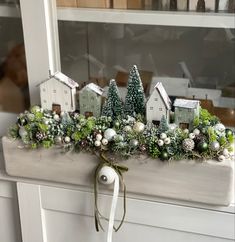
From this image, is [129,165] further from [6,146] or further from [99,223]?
[6,146]

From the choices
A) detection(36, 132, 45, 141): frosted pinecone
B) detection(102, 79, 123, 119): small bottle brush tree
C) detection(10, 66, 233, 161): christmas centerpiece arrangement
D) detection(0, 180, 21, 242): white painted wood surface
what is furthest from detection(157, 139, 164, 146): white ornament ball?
detection(0, 180, 21, 242): white painted wood surface

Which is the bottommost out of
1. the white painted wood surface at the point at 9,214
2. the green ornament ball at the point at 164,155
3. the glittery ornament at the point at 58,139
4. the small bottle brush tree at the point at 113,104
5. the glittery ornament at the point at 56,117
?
the white painted wood surface at the point at 9,214

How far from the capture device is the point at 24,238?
1.04m

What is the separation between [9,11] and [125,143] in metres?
0.37

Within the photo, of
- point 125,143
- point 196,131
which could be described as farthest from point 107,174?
point 196,131

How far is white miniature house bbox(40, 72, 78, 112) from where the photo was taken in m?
0.94

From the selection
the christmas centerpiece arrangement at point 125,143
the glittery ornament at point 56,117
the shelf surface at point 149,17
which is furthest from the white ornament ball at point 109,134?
the shelf surface at point 149,17

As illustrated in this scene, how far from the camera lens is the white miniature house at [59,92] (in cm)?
94

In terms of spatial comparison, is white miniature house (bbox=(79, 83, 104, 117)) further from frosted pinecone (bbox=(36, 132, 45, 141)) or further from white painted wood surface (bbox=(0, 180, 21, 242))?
white painted wood surface (bbox=(0, 180, 21, 242))

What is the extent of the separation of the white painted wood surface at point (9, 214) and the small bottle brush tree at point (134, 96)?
0.29 m

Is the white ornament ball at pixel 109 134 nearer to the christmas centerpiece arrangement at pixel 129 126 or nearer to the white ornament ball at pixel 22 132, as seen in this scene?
the christmas centerpiece arrangement at pixel 129 126

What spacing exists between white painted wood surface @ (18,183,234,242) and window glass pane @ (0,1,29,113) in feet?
0.64

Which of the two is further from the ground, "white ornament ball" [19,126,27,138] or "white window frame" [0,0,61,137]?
"white window frame" [0,0,61,137]

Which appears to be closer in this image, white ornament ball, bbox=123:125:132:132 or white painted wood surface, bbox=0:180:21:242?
white ornament ball, bbox=123:125:132:132
